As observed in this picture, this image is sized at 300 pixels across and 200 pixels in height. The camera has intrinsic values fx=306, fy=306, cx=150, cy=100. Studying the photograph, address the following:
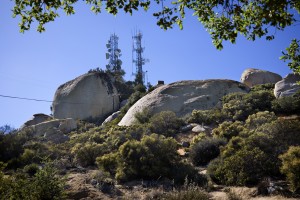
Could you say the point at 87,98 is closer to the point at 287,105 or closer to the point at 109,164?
the point at 287,105

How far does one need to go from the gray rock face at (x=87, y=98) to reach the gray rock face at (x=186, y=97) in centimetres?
765

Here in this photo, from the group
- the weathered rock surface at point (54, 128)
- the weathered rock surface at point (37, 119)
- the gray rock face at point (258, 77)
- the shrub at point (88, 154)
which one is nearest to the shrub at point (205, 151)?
the shrub at point (88, 154)

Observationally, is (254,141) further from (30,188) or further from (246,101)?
(246,101)

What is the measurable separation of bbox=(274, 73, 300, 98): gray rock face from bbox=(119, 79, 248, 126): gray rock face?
13.0 feet

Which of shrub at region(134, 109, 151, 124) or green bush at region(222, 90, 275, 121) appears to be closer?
green bush at region(222, 90, 275, 121)

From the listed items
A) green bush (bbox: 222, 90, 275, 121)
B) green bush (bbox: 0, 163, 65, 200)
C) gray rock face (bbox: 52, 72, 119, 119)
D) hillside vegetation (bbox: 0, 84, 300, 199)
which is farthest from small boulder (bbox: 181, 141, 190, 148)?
gray rock face (bbox: 52, 72, 119, 119)

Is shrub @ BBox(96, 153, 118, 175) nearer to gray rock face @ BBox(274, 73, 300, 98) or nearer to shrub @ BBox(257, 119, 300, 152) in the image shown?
shrub @ BBox(257, 119, 300, 152)

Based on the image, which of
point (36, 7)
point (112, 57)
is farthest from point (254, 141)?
point (112, 57)

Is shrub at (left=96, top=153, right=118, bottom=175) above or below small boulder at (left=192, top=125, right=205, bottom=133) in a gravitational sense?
below

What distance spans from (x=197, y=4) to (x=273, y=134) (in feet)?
24.8

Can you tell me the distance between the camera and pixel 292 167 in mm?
8945

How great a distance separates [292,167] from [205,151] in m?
4.69

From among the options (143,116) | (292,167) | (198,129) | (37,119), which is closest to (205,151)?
(292,167)

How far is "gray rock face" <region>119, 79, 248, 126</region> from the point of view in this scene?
80.0 feet
